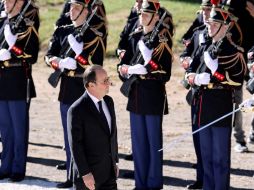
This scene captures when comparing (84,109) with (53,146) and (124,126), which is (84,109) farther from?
(124,126)

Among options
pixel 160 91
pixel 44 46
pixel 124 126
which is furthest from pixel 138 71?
pixel 44 46

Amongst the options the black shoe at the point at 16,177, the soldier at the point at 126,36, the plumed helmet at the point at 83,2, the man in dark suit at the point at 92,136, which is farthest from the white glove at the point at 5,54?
the man in dark suit at the point at 92,136

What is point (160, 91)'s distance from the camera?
11359 millimetres

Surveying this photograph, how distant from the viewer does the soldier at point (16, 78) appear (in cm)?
1196

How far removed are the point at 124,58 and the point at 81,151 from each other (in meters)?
2.87

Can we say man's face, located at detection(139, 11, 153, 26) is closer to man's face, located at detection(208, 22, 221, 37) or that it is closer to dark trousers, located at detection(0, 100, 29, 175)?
man's face, located at detection(208, 22, 221, 37)

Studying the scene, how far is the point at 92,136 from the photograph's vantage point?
29.4 feet

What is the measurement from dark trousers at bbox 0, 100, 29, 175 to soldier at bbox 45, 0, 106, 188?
551 mm

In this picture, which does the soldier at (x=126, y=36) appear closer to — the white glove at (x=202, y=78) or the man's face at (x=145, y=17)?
the man's face at (x=145, y=17)

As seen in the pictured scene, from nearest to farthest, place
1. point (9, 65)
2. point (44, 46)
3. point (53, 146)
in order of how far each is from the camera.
A: point (9, 65), point (53, 146), point (44, 46)

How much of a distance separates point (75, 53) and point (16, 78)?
851 mm

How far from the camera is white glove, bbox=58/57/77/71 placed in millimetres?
11617

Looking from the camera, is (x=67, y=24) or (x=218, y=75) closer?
(x=218, y=75)

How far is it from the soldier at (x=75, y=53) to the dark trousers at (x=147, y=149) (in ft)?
2.73
